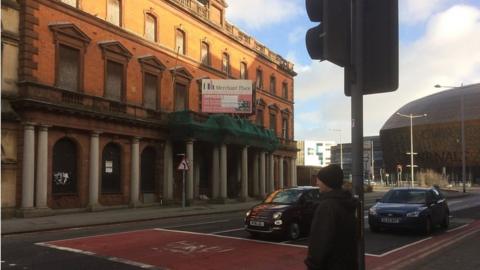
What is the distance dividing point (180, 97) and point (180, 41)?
3.87 m

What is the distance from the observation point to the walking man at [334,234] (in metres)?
4.20

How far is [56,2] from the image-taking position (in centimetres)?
2673

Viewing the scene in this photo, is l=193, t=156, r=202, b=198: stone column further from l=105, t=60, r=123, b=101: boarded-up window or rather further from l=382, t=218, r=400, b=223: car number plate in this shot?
l=382, t=218, r=400, b=223: car number plate

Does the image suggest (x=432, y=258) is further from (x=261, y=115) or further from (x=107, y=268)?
(x=261, y=115)

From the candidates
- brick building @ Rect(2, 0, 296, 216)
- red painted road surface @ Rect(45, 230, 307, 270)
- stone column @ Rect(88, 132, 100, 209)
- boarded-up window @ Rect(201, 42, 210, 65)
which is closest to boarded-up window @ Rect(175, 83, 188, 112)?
brick building @ Rect(2, 0, 296, 216)

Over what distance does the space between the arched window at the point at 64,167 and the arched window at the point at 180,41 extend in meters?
12.1

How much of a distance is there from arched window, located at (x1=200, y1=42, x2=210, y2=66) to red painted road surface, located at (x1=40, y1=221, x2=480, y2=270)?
25.4 metres

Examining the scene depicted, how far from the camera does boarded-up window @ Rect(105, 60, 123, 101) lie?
30.8 m

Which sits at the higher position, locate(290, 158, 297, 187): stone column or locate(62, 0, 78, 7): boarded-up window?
locate(62, 0, 78, 7): boarded-up window

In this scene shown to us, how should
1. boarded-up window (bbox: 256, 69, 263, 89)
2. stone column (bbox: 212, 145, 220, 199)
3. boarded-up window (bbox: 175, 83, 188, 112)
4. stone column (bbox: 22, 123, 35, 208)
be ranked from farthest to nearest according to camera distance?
boarded-up window (bbox: 256, 69, 263, 89), stone column (bbox: 212, 145, 220, 199), boarded-up window (bbox: 175, 83, 188, 112), stone column (bbox: 22, 123, 35, 208)

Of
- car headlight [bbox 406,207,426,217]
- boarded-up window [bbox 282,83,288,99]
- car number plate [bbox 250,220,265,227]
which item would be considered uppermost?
boarded-up window [bbox 282,83,288,99]

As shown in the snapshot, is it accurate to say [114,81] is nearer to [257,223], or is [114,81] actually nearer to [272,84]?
[257,223]

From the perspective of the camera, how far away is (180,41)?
3791 centimetres

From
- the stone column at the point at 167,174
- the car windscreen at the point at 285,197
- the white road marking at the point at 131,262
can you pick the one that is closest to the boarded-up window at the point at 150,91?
the stone column at the point at 167,174
